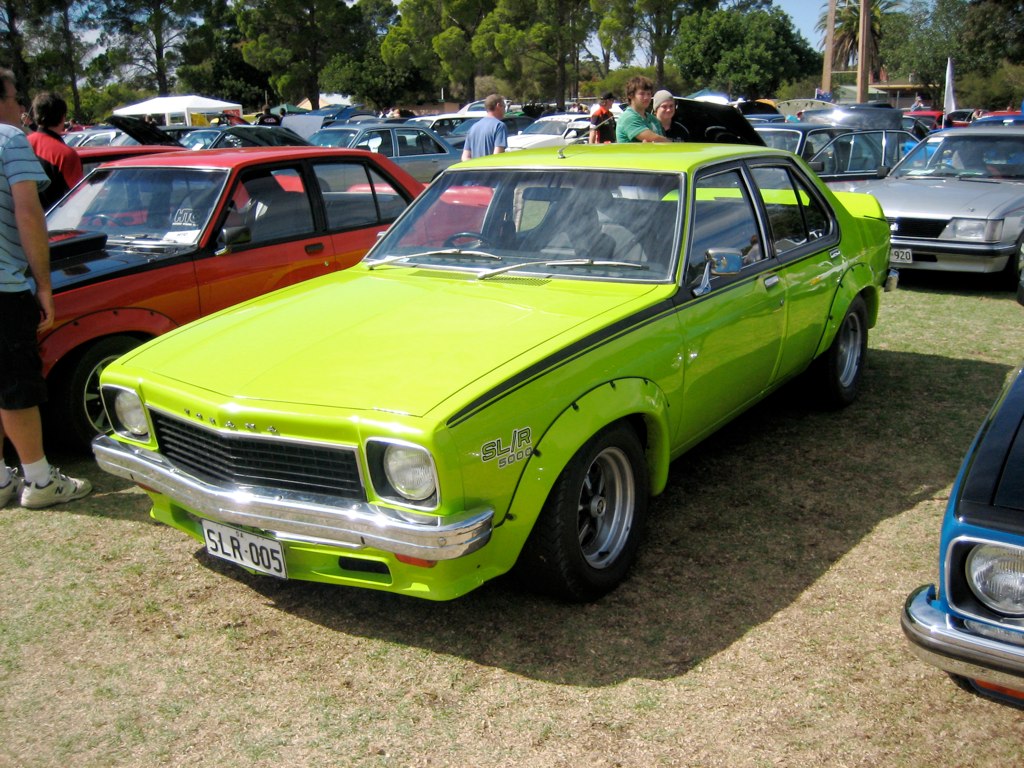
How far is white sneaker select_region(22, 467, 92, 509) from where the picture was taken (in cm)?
462

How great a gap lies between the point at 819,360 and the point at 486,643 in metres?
2.94

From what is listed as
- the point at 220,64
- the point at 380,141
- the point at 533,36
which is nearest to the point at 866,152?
the point at 380,141

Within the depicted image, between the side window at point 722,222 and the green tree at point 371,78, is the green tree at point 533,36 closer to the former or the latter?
the green tree at point 371,78

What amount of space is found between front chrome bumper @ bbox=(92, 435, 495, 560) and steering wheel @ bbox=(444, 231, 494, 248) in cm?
174

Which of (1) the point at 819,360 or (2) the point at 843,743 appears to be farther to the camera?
(1) the point at 819,360

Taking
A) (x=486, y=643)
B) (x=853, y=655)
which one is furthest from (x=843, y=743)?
(x=486, y=643)

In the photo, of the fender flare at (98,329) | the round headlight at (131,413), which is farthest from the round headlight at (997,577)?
the fender flare at (98,329)

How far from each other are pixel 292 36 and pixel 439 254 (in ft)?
183

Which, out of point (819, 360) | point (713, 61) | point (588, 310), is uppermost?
point (713, 61)

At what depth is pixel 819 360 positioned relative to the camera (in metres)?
5.37

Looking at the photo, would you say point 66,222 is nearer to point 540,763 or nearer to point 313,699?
point 313,699

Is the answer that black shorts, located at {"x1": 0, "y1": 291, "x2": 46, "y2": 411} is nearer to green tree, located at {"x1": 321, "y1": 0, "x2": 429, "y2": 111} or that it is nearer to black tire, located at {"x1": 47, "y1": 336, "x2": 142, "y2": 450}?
black tire, located at {"x1": 47, "y1": 336, "x2": 142, "y2": 450}

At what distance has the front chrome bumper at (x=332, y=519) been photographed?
286 cm

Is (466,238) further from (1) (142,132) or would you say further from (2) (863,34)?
(2) (863,34)
